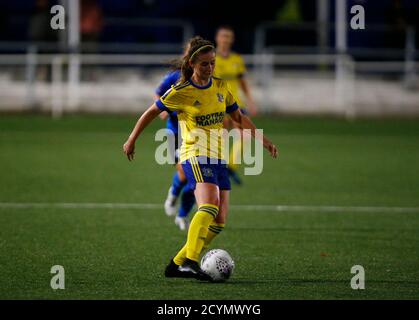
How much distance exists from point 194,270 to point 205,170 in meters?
0.79

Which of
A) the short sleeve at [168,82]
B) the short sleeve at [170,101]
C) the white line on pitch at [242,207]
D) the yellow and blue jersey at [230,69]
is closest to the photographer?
the short sleeve at [170,101]

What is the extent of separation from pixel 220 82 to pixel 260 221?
3198mm

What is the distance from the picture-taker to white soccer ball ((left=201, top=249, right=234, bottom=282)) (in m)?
7.37

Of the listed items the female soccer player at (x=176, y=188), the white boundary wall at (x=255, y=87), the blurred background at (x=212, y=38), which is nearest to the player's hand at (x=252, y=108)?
the female soccer player at (x=176, y=188)

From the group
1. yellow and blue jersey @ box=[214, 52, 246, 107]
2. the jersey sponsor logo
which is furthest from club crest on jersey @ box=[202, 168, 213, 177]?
yellow and blue jersey @ box=[214, 52, 246, 107]

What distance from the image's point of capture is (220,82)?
25.7 ft

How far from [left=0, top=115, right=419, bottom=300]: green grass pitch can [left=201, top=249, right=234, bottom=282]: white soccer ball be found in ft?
0.36

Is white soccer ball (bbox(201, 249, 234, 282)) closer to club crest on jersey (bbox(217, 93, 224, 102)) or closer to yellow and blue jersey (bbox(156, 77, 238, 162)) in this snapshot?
yellow and blue jersey (bbox(156, 77, 238, 162))

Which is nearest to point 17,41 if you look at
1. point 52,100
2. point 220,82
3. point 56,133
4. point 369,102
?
point 52,100

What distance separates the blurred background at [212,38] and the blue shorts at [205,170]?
1619 centimetres

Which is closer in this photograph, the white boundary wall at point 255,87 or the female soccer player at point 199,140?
the female soccer player at point 199,140

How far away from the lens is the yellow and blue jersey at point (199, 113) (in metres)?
7.60

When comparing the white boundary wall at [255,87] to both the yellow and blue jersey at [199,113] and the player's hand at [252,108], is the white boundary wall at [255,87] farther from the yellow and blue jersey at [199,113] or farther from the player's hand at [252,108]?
the yellow and blue jersey at [199,113]

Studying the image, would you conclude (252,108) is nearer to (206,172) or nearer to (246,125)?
(246,125)
